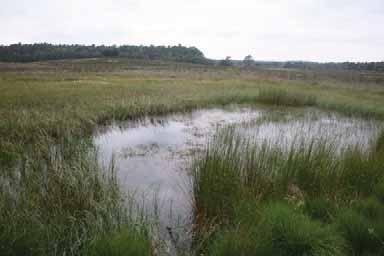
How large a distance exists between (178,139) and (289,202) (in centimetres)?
498

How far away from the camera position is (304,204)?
10.8ft

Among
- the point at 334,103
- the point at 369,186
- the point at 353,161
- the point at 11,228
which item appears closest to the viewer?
the point at 11,228

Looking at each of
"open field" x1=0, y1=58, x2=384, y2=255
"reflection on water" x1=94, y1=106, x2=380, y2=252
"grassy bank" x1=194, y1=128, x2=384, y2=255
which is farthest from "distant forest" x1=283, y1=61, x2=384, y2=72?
"open field" x1=0, y1=58, x2=384, y2=255

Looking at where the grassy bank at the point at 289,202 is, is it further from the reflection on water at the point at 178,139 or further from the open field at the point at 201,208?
the reflection on water at the point at 178,139

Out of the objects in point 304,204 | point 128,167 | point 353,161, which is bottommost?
point 128,167

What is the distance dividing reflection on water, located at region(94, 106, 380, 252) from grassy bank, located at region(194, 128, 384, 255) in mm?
602

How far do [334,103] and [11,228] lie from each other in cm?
1434

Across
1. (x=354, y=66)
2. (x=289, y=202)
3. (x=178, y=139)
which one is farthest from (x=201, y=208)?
(x=354, y=66)

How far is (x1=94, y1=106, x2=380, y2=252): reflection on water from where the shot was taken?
4504mm

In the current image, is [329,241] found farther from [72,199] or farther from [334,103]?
[334,103]

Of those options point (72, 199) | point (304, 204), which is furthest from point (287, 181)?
point (72, 199)

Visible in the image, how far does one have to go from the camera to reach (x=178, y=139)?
7.94 meters

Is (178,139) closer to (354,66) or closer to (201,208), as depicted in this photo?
(201,208)

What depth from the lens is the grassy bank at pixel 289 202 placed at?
251 cm
